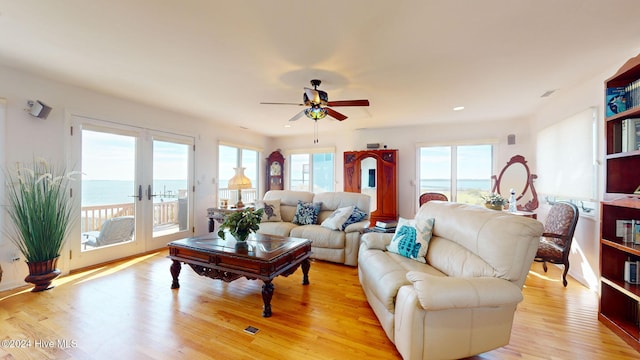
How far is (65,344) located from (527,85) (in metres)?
5.13

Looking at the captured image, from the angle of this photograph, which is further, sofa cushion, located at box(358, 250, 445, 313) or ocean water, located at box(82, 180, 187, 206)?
ocean water, located at box(82, 180, 187, 206)

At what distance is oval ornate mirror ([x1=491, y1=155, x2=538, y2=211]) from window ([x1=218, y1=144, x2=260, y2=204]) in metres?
4.99

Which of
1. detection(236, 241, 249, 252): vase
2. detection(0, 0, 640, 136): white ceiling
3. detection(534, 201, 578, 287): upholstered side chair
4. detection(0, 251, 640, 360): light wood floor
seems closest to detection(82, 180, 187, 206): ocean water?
detection(0, 251, 640, 360): light wood floor

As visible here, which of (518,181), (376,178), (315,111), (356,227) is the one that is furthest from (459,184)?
(315,111)

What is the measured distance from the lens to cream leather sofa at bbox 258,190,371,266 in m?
3.50

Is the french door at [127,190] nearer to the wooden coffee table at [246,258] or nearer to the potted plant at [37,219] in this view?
the potted plant at [37,219]

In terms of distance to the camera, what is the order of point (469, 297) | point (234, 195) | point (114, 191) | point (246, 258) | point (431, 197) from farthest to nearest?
point (234, 195)
point (431, 197)
point (114, 191)
point (246, 258)
point (469, 297)

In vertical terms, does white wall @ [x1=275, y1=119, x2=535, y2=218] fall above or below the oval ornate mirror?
above

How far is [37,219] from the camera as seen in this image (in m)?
2.65

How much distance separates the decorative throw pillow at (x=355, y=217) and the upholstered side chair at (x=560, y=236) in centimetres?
209

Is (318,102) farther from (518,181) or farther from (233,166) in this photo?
(518,181)

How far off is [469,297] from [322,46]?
2.13 metres

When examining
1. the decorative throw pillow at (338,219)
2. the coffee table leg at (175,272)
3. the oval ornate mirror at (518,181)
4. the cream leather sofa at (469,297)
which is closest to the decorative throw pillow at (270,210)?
the decorative throw pillow at (338,219)

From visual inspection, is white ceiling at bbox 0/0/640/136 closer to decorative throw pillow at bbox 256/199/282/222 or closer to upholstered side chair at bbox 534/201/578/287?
upholstered side chair at bbox 534/201/578/287
